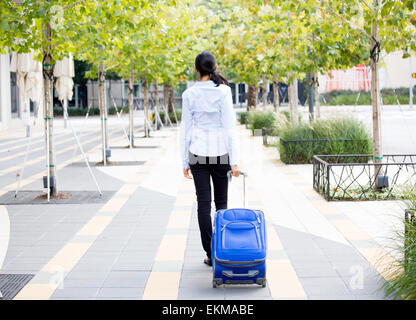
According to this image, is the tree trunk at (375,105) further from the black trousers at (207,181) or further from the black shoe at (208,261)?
the black trousers at (207,181)

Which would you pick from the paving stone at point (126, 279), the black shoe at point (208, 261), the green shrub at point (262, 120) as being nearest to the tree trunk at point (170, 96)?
the green shrub at point (262, 120)

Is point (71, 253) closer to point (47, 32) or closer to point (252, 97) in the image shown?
point (47, 32)

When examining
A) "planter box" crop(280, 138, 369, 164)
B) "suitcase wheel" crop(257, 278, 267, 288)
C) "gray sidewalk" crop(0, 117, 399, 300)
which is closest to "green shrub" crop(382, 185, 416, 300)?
"gray sidewalk" crop(0, 117, 399, 300)

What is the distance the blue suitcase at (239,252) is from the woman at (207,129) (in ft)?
1.61

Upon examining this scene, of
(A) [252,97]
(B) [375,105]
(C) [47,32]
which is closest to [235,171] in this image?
(B) [375,105]

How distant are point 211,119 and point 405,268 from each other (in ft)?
6.40

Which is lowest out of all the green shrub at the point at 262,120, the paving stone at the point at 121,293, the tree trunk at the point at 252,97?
the paving stone at the point at 121,293

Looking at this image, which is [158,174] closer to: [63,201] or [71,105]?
[63,201]

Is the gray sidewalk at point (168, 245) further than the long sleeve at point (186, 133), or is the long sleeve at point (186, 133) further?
the long sleeve at point (186, 133)

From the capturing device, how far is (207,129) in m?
5.32

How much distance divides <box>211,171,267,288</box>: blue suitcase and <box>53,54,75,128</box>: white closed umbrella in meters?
7.96

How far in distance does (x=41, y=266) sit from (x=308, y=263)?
8.21 feet

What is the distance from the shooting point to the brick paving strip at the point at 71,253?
5.12 metres

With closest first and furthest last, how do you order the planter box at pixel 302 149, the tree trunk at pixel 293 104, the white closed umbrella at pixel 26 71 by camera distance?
the white closed umbrella at pixel 26 71 < the planter box at pixel 302 149 < the tree trunk at pixel 293 104
